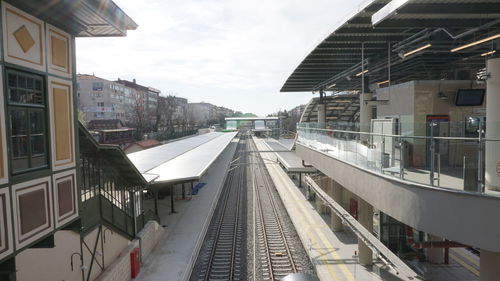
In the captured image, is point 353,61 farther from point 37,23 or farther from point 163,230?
point 37,23

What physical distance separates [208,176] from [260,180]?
17.8ft

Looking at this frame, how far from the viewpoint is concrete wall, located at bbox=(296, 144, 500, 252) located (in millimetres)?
5961

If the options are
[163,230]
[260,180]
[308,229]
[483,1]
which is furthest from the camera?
[260,180]

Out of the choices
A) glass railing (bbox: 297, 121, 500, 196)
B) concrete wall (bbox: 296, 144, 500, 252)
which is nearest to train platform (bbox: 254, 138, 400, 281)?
glass railing (bbox: 297, 121, 500, 196)

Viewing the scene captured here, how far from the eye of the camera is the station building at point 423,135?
20.8 ft

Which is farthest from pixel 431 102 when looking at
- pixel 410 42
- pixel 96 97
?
pixel 96 97

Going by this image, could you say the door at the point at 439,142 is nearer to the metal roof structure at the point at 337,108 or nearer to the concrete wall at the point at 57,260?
the concrete wall at the point at 57,260

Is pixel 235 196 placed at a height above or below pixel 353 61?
below

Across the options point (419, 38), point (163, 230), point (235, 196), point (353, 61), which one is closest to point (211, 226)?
point (163, 230)

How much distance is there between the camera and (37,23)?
509 cm

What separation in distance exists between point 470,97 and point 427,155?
19.8 ft

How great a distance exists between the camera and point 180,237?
15.6m

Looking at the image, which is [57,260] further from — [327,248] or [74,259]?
[327,248]

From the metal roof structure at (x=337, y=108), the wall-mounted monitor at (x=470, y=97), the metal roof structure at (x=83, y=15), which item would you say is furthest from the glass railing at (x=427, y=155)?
the metal roof structure at (x=337, y=108)
